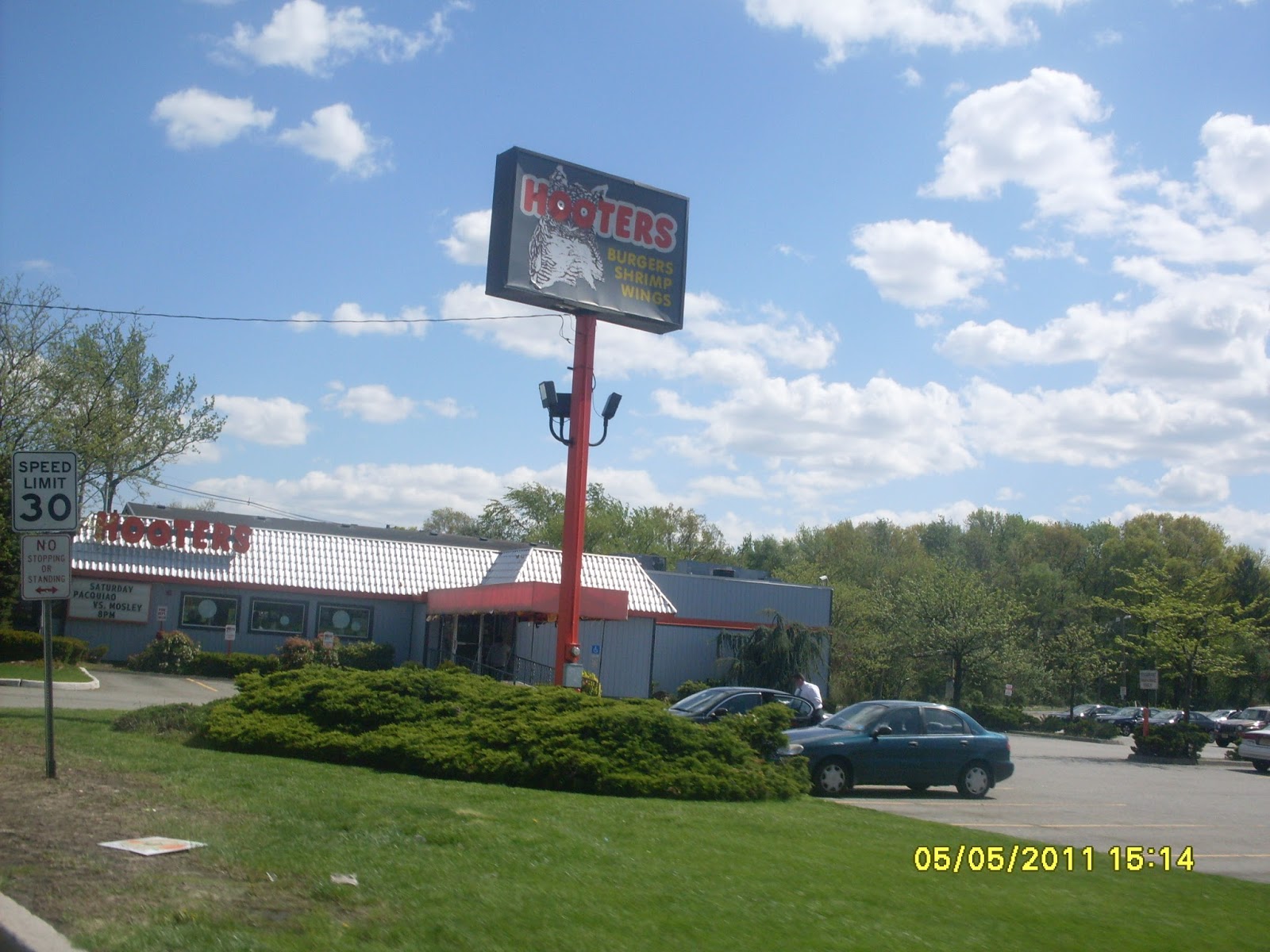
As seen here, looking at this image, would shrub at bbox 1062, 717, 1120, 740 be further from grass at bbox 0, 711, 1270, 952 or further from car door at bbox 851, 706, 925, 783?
grass at bbox 0, 711, 1270, 952

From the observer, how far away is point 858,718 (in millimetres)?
17047

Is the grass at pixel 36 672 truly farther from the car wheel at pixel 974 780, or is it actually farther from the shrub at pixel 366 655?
the car wheel at pixel 974 780

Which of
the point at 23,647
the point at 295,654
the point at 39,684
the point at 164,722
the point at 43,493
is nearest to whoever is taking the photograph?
the point at 43,493

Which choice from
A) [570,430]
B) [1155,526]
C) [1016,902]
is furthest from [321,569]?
[1155,526]

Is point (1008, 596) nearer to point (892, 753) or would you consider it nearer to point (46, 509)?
point (892, 753)

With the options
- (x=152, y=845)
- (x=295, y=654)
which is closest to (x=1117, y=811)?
(x=152, y=845)

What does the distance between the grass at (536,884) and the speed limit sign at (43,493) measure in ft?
8.27

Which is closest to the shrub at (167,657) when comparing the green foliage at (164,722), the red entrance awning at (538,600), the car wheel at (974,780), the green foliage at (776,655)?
the red entrance awning at (538,600)

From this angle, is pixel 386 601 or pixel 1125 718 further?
pixel 1125 718

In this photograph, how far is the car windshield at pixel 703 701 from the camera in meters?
19.2

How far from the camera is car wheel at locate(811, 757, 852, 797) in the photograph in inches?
631

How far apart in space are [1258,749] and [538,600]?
19.4 metres

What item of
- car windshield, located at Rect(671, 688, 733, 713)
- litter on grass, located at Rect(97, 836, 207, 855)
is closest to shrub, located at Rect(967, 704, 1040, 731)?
car windshield, located at Rect(671, 688, 733, 713)

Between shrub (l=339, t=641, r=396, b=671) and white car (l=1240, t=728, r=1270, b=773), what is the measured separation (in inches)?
1048
